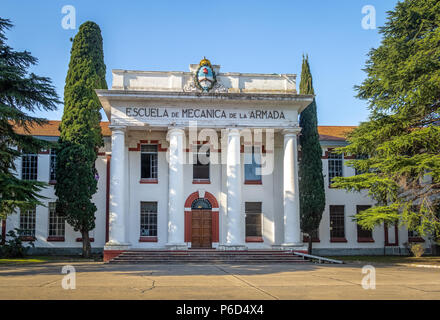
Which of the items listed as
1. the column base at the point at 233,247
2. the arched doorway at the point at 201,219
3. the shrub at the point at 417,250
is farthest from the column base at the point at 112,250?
the shrub at the point at 417,250

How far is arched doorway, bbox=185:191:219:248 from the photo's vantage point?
26.5 meters

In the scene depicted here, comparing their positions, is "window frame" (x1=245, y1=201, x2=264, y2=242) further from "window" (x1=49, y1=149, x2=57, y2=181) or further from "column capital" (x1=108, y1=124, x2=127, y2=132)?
"window" (x1=49, y1=149, x2=57, y2=181)

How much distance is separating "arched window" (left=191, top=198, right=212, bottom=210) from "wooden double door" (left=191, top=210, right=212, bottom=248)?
179 mm

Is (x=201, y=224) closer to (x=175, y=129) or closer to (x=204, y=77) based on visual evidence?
(x=175, y=129)

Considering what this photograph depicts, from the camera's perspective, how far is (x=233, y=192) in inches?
957

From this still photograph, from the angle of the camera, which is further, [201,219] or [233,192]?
[201,219]

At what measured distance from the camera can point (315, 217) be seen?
2656 cm

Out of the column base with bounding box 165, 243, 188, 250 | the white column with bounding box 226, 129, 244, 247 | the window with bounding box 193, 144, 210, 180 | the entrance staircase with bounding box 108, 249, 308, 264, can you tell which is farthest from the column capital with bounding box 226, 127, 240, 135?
the column base with bounding box 165, 243, 188, 250

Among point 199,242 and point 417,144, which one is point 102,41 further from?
point 417,144

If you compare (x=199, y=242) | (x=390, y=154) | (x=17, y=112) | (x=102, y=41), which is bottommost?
(x=199, y=242)

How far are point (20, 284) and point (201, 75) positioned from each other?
15192 mm

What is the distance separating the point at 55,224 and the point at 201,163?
976 cm

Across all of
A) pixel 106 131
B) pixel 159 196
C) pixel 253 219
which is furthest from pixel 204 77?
pixel 253 219
